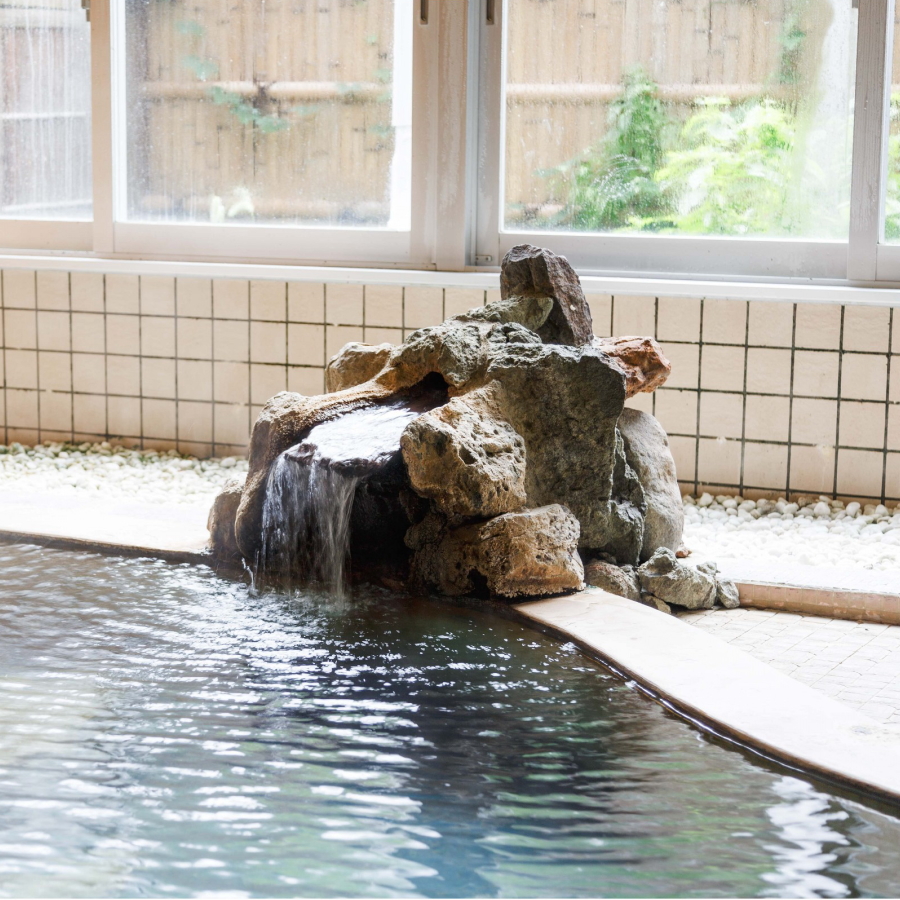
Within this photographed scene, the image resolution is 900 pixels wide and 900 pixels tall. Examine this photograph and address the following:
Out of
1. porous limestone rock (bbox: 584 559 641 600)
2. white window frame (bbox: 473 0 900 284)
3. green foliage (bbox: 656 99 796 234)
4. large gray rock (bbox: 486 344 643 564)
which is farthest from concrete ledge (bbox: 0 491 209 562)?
green foliage (bbox: 656 99 796 234)

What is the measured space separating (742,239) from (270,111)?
222 cm

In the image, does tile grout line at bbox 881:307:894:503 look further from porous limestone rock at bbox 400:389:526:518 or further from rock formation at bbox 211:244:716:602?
porous limestone rock at bbox 400:389:526:518

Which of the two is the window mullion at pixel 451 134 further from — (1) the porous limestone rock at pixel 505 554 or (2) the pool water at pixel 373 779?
(2) the pool water at pixel 373 779

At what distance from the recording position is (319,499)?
3.41 metres

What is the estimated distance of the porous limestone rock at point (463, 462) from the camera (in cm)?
319

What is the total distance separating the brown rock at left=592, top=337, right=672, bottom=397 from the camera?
A: 3.82 m

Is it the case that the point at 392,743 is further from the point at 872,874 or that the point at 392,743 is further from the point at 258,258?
the point at 258,258

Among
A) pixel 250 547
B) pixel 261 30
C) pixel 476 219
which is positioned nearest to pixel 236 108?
pixel 261 30

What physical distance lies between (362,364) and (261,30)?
7.53 ft

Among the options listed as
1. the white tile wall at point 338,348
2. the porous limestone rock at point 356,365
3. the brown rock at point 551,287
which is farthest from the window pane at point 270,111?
the brown rock at point 551,287

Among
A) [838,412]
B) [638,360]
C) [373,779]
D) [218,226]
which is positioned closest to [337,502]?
[638,360]

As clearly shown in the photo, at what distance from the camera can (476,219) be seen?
209 inches

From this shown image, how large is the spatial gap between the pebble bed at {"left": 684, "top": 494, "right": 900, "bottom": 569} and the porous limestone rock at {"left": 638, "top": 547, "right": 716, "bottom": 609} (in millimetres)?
321

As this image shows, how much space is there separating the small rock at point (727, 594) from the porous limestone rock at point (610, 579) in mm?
280
